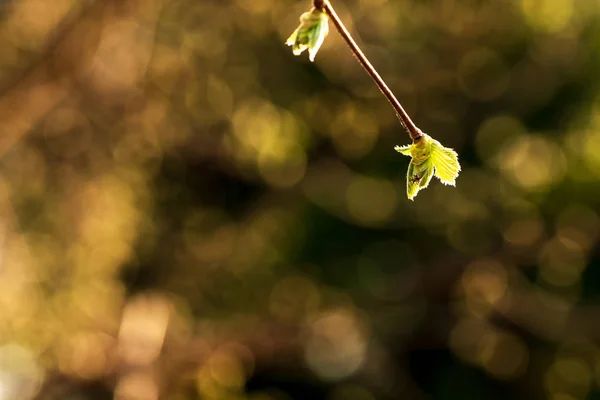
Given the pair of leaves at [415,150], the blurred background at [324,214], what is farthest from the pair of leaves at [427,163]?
the blurred background at [324,214]

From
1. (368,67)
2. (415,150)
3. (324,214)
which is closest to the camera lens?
(368,67)

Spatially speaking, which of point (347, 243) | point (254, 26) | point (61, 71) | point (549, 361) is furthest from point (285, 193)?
point (549, 361)

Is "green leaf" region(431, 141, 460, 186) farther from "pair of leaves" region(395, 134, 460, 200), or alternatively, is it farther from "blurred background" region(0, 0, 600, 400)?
"blurred background" region(0, 0, 600, 400)

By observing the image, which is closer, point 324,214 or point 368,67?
point 368,67

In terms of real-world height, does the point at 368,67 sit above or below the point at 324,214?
below

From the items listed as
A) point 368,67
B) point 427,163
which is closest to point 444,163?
point 427,163

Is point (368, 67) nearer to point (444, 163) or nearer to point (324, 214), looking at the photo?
point (444, 163)

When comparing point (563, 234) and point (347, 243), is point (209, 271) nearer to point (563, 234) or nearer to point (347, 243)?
point (347, 243)
